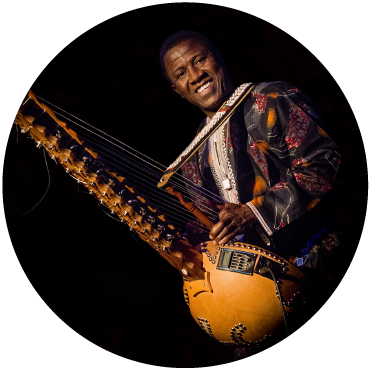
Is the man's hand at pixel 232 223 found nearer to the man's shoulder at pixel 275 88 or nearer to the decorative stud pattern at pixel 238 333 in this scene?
the decorative stud pattern at pixel 238 333

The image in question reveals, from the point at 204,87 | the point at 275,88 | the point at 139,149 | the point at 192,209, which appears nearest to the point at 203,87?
the point at 204,87

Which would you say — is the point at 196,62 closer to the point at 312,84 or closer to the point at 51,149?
the point at 312,84

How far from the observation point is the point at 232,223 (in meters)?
2.84

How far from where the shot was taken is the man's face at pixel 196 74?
290 centimetres

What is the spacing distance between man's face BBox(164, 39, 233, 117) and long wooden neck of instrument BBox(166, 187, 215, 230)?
0.54 metres

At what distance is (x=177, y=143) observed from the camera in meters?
2.91

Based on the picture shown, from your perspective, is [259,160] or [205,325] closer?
[259,160]

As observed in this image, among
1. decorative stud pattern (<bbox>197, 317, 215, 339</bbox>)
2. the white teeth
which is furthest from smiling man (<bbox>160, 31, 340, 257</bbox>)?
decorative stud pattern (<bbox>197, 317, 215, 339</bbox>)

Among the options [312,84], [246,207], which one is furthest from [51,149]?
[312,84]

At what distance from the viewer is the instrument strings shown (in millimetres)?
2861

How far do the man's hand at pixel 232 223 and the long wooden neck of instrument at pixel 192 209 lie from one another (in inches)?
1.8

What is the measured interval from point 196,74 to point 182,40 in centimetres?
22

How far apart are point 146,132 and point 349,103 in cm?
129

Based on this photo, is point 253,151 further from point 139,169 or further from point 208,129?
point 139,169
